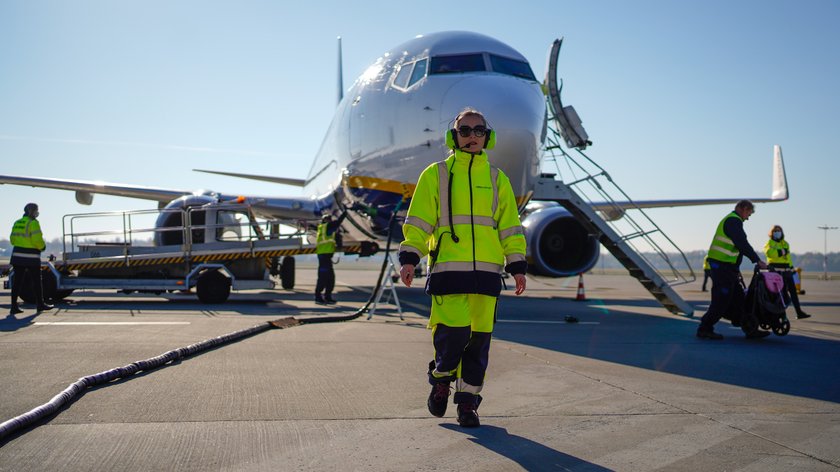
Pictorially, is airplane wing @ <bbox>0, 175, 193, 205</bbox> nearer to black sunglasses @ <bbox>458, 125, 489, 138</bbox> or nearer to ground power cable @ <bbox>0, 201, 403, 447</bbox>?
ground power cable @ <bbox>0, 201, 403, 447</bbox>

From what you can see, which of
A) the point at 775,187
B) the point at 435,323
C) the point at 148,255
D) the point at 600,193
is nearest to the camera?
the point at 435,323

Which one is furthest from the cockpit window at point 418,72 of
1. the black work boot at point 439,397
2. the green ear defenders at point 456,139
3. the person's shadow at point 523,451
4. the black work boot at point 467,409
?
the person's shadow at point 523,451

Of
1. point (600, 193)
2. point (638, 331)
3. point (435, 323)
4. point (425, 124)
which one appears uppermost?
point (425, 124)

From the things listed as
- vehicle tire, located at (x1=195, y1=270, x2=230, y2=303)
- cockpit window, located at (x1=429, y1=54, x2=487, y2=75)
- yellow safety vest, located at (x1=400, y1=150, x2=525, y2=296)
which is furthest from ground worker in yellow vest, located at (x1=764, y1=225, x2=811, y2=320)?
yellow safety vest, located at (x1=400, y1=150, x2=525, y2=296)

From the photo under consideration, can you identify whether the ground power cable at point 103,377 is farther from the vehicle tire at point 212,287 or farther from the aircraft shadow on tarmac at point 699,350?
the vehicle tire at point 212,287

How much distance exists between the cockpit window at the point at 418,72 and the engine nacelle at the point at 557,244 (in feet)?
15.1

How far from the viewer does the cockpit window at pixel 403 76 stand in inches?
440

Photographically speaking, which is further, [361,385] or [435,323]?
[361,385]

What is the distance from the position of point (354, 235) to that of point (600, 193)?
5648 millimetres

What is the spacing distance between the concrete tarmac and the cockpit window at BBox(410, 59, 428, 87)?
4706 mm

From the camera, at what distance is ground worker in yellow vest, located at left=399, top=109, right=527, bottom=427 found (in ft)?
12.3

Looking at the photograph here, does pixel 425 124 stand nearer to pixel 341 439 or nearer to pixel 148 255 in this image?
pixel 148 255

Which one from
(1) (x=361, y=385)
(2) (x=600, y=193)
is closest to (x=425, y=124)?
(2) (x=600, y=193)

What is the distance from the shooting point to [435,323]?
3803mm
